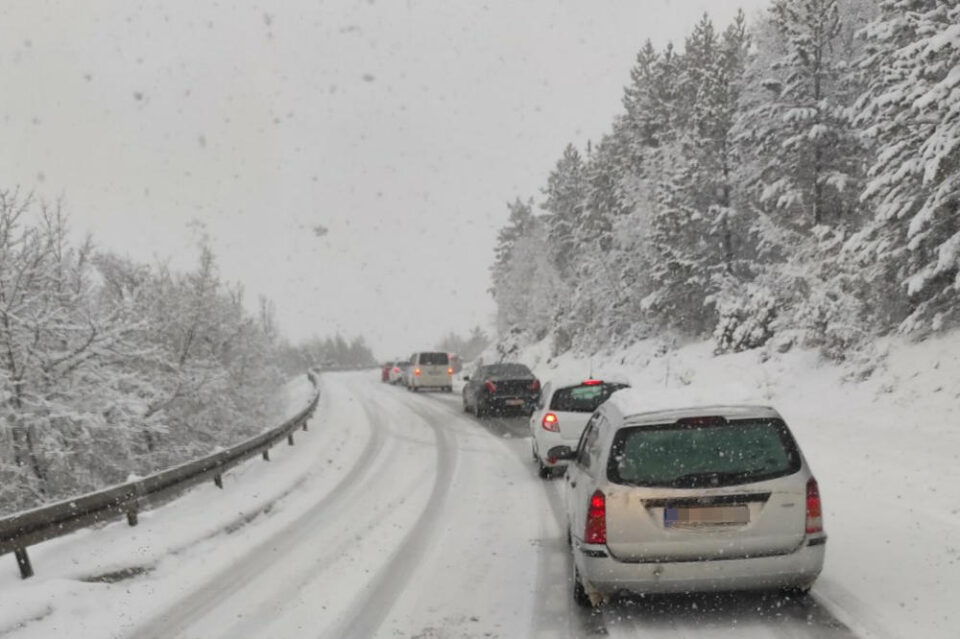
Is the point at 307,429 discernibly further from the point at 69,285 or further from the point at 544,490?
the point at 544,490

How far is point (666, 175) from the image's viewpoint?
29688 millimetres

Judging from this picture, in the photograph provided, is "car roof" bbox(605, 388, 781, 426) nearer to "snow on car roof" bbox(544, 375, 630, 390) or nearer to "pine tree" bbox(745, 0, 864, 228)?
"snow on car roof" bbox(544, 375, 630, 390)

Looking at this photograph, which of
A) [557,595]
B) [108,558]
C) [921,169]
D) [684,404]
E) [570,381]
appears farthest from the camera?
[921,169]

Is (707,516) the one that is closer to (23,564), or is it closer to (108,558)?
(108,558)

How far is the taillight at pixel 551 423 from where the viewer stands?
37.8 ft

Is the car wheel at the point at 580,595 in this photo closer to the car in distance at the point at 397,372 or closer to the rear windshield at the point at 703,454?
the rear windshield at the point at 703,454

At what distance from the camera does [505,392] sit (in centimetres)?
2055

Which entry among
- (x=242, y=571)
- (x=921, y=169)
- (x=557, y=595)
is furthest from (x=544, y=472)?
(x=921, y=169)

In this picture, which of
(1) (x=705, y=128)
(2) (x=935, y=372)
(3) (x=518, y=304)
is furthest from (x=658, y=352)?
(3) (x=518, y=304)

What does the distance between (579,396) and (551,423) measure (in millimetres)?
676

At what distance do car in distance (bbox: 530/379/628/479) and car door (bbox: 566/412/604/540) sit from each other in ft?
15.0

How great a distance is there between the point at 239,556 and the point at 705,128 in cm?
2692

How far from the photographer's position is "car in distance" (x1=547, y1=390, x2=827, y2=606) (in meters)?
4.65

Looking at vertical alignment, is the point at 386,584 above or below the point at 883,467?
above
